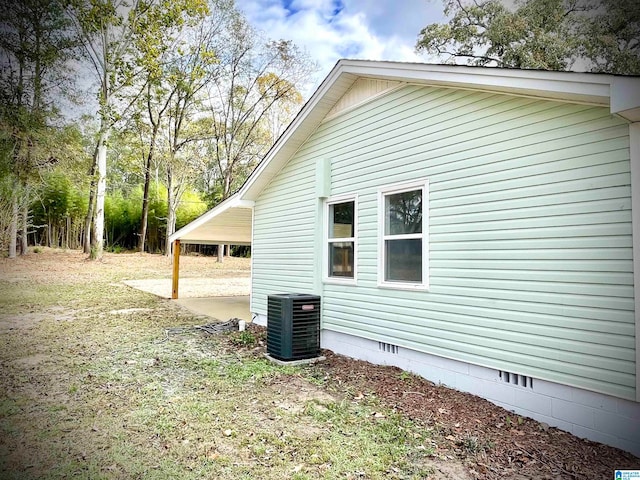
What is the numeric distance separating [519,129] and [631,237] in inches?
55.7

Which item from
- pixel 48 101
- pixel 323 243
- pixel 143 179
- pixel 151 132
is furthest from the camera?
pixel 143 179

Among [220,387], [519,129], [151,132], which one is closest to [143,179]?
[151,132]

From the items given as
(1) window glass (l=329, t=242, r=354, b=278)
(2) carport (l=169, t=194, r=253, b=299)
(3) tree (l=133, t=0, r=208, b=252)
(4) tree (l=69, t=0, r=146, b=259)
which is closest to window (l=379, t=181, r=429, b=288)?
(1) window glass (l=329, t=242, r=354, b=278)

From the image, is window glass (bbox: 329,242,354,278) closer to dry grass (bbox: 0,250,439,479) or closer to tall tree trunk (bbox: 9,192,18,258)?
dry grass (bbox: 0,250,439,479)

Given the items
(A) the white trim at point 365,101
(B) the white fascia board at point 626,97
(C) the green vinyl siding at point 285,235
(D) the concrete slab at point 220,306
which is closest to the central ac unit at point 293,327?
(C) the green vinyl siding at point 285,235

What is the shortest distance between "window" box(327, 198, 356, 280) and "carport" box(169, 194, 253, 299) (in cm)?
274

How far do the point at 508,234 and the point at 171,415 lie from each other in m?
3.70

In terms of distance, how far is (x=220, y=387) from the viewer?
4.42 m

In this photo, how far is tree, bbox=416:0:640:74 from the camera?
10570 millimetres

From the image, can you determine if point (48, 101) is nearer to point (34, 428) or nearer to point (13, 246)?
point (13, 246)

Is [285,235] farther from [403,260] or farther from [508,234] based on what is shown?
[508,234]

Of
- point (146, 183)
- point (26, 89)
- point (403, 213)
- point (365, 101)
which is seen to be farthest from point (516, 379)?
point (146, 183)

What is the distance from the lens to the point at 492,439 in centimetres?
318

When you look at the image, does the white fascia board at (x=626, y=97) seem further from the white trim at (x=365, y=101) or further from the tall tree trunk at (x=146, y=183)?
the tall tree trunk at (x=146, y=183)
